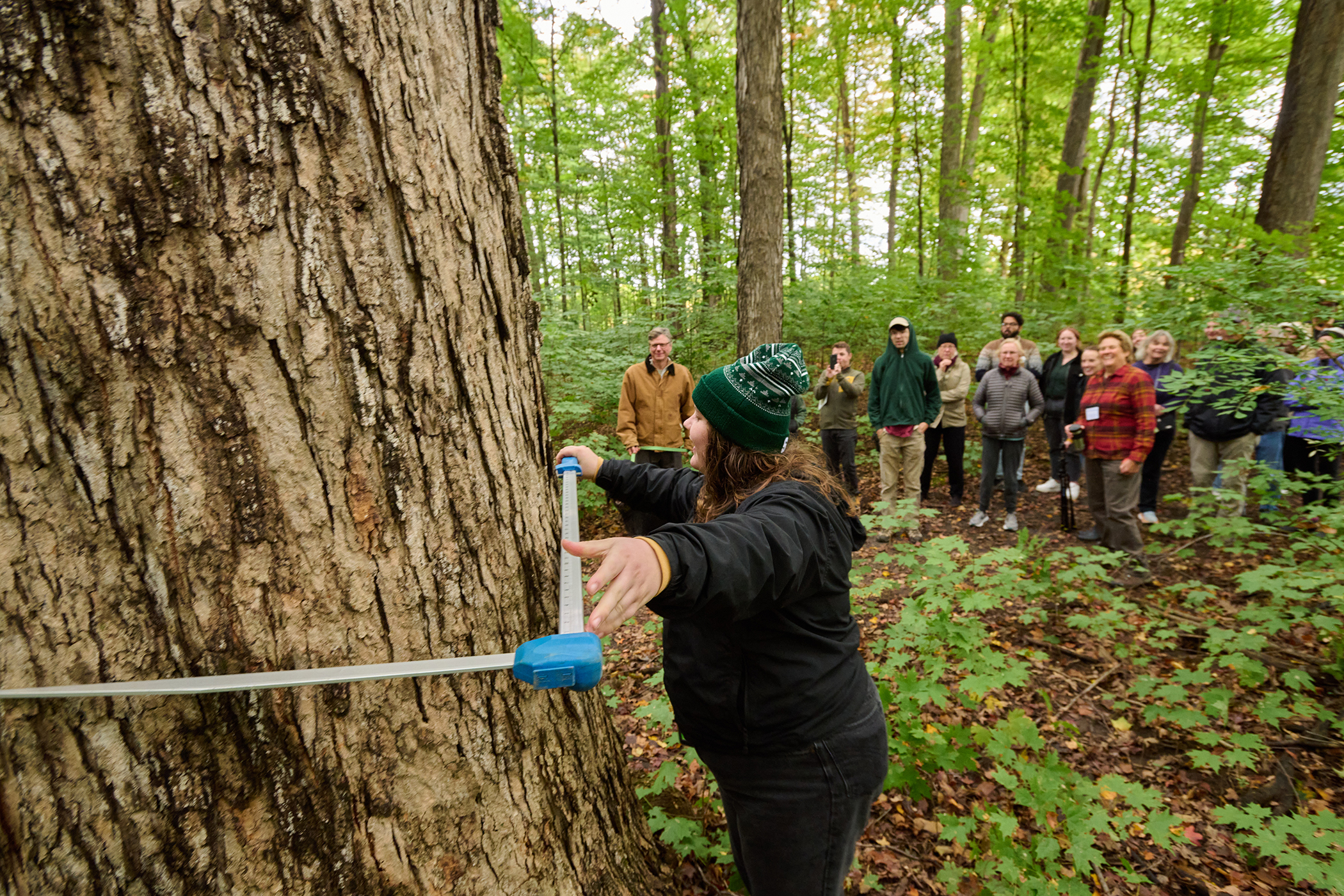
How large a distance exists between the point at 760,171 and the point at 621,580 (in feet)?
18.9

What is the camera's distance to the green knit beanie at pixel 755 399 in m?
1.66

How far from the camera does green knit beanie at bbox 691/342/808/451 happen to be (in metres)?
1.66

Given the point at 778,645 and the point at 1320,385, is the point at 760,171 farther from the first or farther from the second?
the point at 778,645

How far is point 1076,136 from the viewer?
10.4 m

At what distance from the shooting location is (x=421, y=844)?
118 cm

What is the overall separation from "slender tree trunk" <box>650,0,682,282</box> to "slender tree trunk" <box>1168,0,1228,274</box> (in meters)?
Result: 7.43

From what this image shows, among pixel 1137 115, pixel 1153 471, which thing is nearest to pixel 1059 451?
pixel 1153 471

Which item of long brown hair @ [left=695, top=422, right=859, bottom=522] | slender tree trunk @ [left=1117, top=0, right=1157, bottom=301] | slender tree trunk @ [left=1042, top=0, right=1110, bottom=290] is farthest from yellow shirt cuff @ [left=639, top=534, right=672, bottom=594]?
slender tree trunk @ [left=1042, top=0, right=1110, bottom=290]

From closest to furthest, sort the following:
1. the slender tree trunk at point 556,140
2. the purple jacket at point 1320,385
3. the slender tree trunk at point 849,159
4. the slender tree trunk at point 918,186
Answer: the purple jacket at point 1320,385, the slender tree trunk at point 556,140, the slender tree trunk at point 918,186, the slender tree trunk at point 849,159

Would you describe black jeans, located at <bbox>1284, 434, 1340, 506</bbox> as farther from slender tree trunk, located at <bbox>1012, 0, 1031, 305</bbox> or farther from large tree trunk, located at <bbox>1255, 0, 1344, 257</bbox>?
slender tree trunk, located at <bbox>1012, 0, 1031, 305</bbox>

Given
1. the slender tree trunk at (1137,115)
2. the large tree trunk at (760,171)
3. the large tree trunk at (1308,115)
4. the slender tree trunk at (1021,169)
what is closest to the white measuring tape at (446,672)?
the large tree trunk at (760,171)

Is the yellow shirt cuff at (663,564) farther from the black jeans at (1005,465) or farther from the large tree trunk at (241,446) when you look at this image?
the black jeans at (1005,465)

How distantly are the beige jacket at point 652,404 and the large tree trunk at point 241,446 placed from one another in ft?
15.5

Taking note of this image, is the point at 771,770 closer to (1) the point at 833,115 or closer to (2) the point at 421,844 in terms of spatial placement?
(2) the point at 421,844
